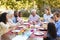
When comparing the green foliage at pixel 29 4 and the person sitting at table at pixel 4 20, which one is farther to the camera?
the person sitting at table at pixel 4 20

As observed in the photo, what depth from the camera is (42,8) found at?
3059mm

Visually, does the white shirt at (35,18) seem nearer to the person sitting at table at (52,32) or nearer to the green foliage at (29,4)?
the green foliage at (29,4)

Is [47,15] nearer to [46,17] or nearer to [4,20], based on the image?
[46,17]

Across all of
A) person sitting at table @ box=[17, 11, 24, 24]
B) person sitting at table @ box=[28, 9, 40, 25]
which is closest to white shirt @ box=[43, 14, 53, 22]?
person sitting at table @ box=[28, 9, 40, 25]

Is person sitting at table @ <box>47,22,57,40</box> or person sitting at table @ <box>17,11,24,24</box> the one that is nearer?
person sitting at table @ <box>47,22,57,40</box>

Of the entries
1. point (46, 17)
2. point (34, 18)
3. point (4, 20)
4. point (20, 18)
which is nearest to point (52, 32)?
point (46, 17)

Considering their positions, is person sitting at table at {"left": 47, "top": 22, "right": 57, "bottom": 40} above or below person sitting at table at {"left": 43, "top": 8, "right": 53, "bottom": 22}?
below

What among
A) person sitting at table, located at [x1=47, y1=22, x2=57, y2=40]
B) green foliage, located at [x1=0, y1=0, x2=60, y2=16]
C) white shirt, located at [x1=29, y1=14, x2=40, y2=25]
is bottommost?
person sitting at table, located at [x1=47, y1=22, x2=57, y2=40]

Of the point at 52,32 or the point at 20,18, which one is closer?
the point at 52,32

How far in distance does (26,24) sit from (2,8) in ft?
1.48

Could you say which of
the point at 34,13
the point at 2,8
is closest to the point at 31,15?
the point at 34,13

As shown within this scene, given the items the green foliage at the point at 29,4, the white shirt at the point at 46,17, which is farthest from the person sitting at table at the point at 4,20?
the white shirt at the point at 46,17

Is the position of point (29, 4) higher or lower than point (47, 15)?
higher

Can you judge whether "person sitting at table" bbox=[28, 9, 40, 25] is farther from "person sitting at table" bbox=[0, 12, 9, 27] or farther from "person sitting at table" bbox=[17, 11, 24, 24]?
"person sitting at table" bbox=[0, 12, 9, 27]
